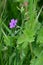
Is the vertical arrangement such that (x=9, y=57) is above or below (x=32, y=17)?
below

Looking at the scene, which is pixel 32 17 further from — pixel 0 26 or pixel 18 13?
pixel 18 13

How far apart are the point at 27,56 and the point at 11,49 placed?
12 cm

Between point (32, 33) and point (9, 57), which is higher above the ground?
point (32, 33)

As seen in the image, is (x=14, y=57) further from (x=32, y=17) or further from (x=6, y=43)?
(x=32, y=17)

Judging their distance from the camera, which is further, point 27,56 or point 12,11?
point 12,11

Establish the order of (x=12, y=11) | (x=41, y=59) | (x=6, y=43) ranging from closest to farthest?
(x=41, y=59) < (x=6, y=43) < (x=12, y=11)

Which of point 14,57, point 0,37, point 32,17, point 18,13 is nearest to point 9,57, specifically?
point 14,57

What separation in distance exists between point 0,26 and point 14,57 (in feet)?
0.80

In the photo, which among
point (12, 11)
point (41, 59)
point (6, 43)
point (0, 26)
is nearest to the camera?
point (41, 59)

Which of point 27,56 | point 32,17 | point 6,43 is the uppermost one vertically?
point 32,17

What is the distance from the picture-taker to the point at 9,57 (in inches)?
66.3

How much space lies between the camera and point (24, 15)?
6.02 feet

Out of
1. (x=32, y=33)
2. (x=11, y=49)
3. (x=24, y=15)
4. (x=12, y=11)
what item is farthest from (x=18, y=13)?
(x=32, y=33)

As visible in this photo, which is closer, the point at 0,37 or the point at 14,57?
the point at 14,57
